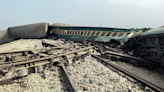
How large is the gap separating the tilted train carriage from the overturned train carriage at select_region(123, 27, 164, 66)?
6.80ft

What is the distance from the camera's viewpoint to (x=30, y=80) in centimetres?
469

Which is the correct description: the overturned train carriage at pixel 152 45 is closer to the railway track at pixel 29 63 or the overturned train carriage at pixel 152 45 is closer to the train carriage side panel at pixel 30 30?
the railway track at pixel 29 63

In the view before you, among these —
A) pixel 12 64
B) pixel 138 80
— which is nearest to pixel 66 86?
pixel 12 64

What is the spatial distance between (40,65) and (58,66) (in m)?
1.09

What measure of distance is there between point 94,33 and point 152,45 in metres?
7.74

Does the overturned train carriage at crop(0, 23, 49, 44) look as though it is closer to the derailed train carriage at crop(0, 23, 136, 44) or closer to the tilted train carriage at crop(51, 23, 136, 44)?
the derailed train carriage at crop(0, 23, 136, 44)

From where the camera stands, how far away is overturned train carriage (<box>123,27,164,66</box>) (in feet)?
21.5

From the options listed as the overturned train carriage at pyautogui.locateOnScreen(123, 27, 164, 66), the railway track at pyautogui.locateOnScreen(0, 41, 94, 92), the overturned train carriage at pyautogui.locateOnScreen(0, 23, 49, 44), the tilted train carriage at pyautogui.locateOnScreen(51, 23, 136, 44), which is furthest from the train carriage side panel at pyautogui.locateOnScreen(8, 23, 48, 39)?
the overturned train carriage at pyautogui.locateOnScreen(123, 27, 164, 66)

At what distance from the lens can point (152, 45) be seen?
24.1 ft

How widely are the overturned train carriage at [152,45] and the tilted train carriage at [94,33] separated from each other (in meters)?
2.07

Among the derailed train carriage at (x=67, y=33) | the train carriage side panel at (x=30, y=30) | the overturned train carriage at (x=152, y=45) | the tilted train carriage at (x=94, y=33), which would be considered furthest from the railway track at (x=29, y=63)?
the train carriage side panel at (x=30, y=30)

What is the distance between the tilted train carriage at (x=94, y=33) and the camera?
481 inches

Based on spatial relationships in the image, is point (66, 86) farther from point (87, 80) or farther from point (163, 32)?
point (163, 32)

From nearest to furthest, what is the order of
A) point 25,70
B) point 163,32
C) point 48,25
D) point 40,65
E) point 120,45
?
point 25,70 < point 40,65 < point 163,32 < point 120,45 < point 48,25
